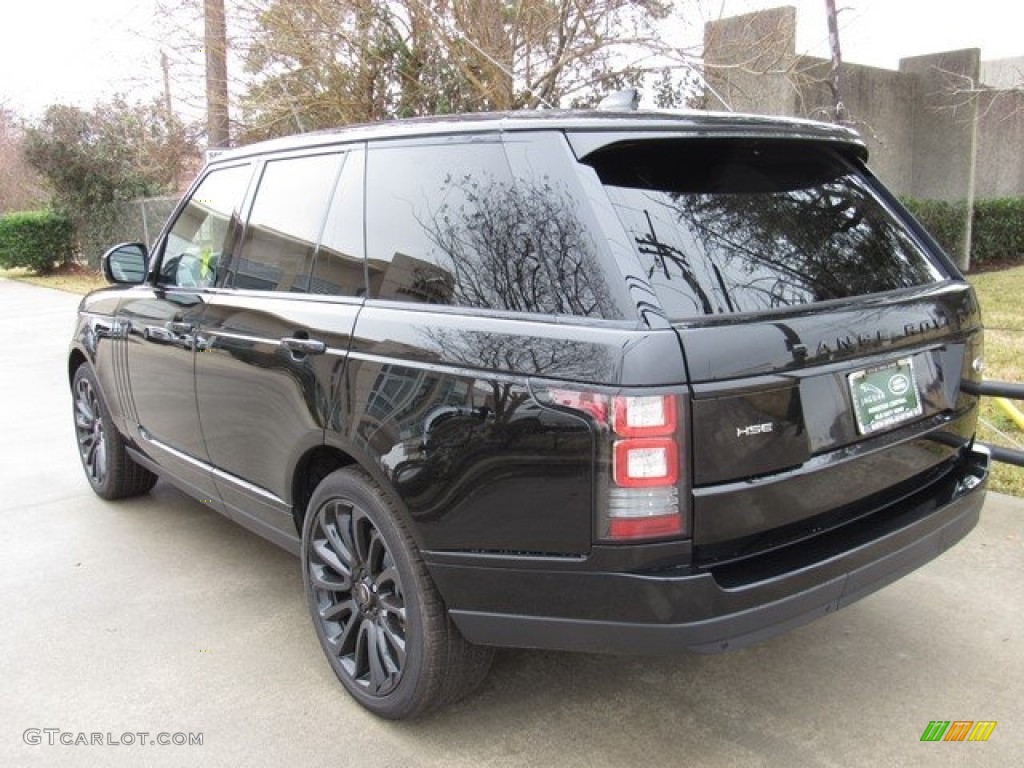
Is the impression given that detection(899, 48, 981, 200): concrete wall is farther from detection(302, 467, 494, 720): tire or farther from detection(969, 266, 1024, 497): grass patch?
detection(302, 467, 494, 720): tire

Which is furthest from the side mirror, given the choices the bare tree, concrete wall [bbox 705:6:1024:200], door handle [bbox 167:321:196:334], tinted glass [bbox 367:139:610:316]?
the bare tree

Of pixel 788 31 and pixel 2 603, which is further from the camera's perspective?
pixel 788 31

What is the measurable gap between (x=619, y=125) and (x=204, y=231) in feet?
7.63

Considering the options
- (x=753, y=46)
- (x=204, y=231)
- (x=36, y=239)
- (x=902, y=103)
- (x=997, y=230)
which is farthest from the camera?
(x=36, y=239)

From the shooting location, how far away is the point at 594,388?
210 cm

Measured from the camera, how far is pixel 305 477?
3.15 meters

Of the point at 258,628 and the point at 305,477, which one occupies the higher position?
the point at 305,477

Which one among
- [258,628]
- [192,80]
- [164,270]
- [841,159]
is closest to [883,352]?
[841,159]

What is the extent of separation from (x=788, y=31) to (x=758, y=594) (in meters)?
9.19

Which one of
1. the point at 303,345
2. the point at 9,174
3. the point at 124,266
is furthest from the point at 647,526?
the point at 9,174

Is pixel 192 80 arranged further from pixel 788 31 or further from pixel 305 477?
pixel 305 477

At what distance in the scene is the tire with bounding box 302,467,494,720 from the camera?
8.37ft

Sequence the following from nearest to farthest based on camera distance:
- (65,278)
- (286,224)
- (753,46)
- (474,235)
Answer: (474,235), (286,224), (753,46), (65,278)

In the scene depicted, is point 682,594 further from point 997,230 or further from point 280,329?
point 997,230
